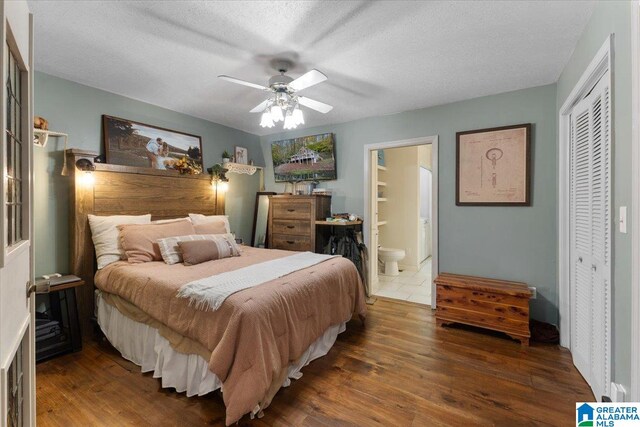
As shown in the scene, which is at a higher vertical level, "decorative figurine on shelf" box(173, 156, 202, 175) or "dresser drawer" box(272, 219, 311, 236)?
"decorative figurine on shelf" box(173, 156, 202, 175)

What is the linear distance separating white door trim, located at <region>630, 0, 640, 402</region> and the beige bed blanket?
5.63 feet

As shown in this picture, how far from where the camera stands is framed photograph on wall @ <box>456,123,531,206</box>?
2996 mm

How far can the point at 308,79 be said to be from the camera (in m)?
2.16

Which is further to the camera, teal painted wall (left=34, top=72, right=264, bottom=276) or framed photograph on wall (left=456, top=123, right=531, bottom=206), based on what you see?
framed photograph on wall (left=456, top=123, right=531, bottom=206)

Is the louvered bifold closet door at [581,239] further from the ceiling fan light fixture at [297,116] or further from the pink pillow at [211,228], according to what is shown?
the pink pillow at [211,228]

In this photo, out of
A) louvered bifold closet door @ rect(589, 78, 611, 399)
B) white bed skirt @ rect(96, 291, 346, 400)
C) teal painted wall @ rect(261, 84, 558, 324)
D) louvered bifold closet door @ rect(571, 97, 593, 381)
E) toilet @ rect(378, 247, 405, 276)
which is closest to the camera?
louvered bifold closet door @ rect(589, 78, 611, 399)

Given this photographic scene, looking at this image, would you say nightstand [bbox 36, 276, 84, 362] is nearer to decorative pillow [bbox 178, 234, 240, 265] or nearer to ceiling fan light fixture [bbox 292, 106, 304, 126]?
decorative pillow [bbox 178, 234, 240, 265]

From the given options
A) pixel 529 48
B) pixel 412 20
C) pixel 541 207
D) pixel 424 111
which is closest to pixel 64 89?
pixel 412 20

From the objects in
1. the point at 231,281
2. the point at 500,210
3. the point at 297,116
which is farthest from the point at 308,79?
the point at 500,210

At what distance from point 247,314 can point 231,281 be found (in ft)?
1.45

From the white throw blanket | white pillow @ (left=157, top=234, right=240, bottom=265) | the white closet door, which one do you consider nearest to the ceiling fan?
the white throw blanket

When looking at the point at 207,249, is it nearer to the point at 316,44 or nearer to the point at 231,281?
the point at 231,281

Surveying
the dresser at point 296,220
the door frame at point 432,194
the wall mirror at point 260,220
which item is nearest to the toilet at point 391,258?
the door frame at point 432,194

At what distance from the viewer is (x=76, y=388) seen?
6.57ft
